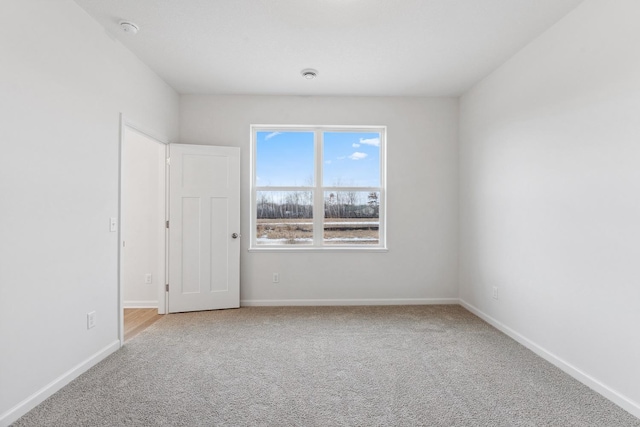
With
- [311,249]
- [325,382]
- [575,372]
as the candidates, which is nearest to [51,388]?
[325,382]

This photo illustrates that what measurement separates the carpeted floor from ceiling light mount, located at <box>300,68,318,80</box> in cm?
267

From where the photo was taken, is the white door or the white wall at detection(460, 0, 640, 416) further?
the white door

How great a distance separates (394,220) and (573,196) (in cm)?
194

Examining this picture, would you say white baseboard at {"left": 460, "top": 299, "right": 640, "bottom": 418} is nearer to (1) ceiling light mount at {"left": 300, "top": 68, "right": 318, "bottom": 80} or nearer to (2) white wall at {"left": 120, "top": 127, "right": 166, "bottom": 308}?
(1) ceiling light mount at {"left": 300, "top": 68, "right": 318, "bottom": 80}

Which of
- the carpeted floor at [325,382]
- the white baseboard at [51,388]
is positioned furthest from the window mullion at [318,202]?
the white baseboard at [51,388]

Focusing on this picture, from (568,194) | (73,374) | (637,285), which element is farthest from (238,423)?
(568,194)

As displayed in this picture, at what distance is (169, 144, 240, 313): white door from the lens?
11.8 ft

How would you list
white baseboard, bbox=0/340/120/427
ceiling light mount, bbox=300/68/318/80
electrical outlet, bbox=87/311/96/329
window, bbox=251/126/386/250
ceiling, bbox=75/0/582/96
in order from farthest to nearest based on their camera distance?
window, bbox=251/126/386/250
ceiling light mount, bbox=300/68/318/80
electrical outlet, bbox=87/311/96/329
ceiling, bbox=75/0/582/96
white baseboard, bbox=0/340/120/427

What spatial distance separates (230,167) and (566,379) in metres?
3.71

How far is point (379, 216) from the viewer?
13.4ft

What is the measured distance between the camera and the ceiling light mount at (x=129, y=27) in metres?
2.39

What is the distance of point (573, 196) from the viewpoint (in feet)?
7.34

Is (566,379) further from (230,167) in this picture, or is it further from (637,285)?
(230,167)

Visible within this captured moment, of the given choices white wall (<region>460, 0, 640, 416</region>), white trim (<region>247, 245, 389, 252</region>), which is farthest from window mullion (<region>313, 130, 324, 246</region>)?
white wall (<region>460, 0, 640, 416</region>)
